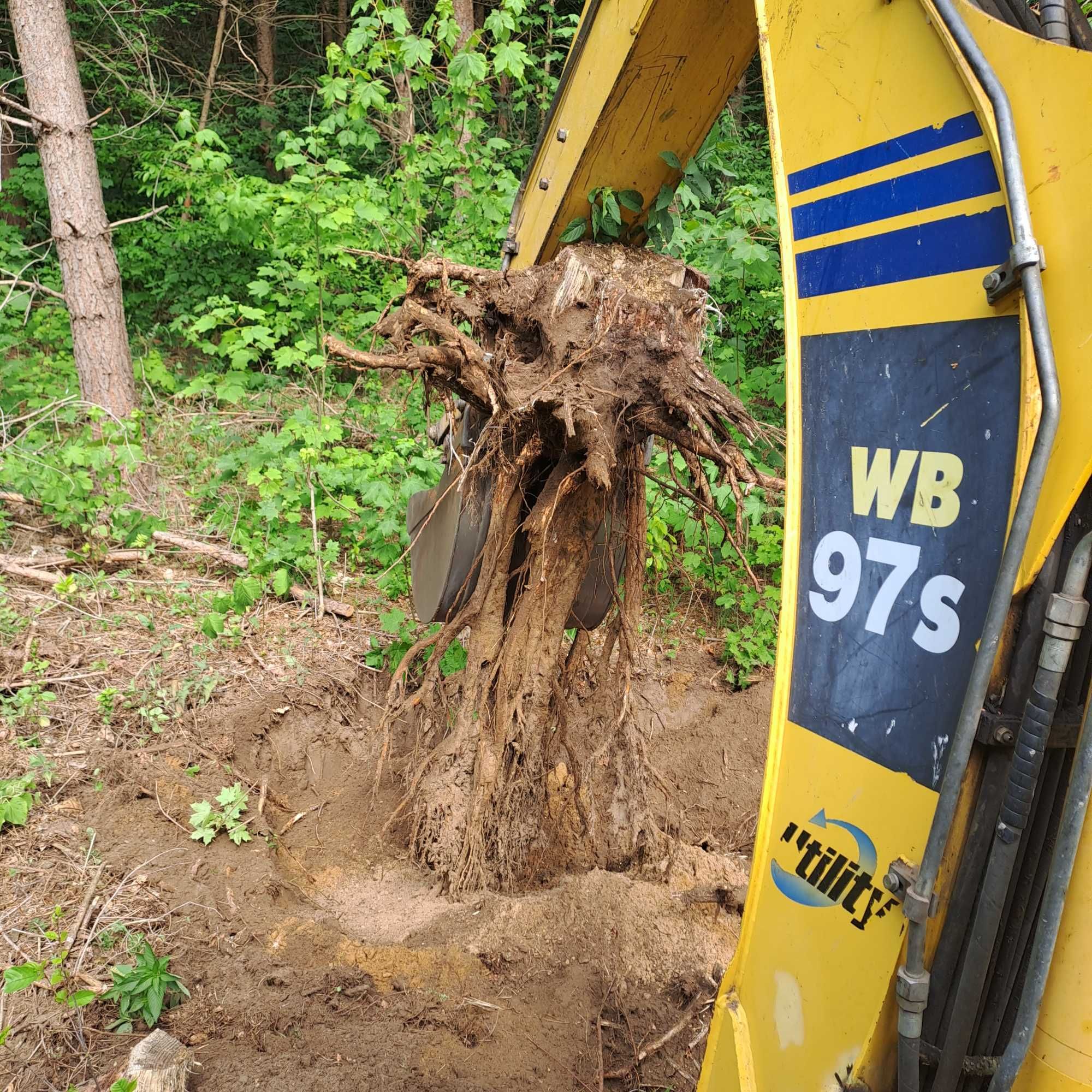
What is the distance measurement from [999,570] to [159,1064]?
2.21 metres

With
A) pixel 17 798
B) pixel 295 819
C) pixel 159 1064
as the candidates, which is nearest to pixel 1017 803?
pixel 159 1064

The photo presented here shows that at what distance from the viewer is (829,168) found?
4.36 ft

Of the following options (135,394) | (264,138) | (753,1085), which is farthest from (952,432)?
(264,138)

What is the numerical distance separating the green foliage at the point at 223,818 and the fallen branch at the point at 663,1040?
5.09 ft

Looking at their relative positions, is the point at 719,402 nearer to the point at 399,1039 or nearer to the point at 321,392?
the point at 399,1039

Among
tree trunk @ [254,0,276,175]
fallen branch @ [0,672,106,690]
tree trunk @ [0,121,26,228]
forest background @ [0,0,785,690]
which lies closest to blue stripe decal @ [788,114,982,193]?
forest background @ [0,0,785,690]

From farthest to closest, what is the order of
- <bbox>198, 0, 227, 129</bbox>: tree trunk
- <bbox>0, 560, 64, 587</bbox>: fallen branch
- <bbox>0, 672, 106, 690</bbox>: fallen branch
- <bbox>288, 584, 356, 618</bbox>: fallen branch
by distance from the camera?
<bbox>198, 0, 227, 129</bbox>: tree trunk → <bbox>288, 584, 356, 618</bbox>: fallen branch → <bbox>0, 560, 64, 587</bbox>: fallen branch → <bbox>0, 672, 106, 690</bbox>: fallen branch

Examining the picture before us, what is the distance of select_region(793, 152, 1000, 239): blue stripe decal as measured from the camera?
3.62 ft

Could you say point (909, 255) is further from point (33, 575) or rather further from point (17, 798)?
point (33, 575)

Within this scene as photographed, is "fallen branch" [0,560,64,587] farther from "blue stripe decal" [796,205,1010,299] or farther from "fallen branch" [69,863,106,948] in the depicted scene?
"blue stripe decal" [796,205,1010,299]

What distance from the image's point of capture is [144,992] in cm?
226

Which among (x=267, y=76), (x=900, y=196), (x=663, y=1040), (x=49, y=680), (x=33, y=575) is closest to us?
(x=900, y=196)

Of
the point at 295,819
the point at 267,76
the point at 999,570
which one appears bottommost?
the point at 295,819

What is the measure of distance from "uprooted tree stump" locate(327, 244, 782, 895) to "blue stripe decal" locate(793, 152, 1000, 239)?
104 cm
